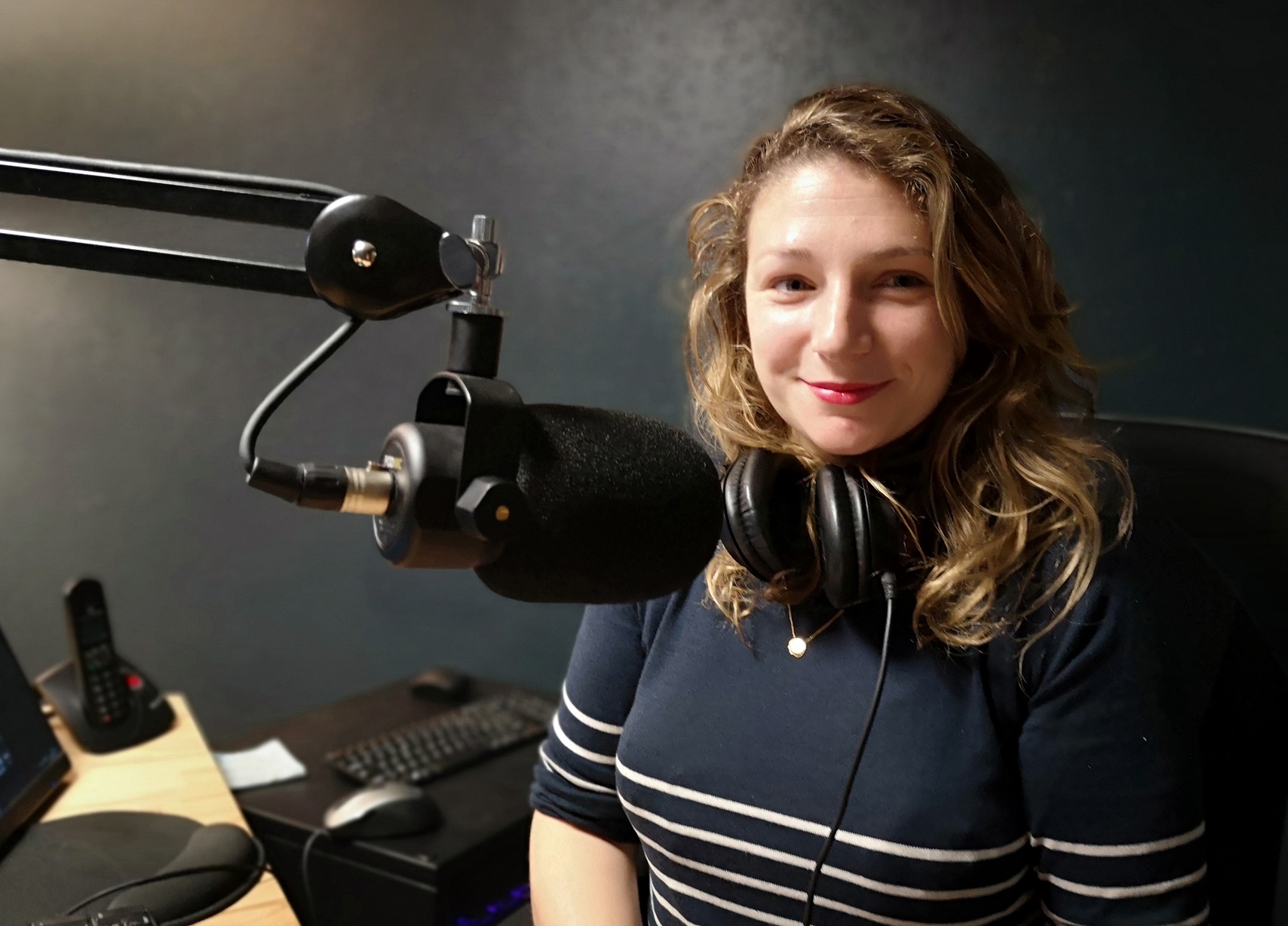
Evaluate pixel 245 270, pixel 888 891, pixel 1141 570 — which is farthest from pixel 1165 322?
pixel 245 270

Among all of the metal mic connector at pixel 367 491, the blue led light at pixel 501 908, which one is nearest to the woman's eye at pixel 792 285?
the metal mic connector at pixel 367 491

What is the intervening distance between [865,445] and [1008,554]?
0.15m

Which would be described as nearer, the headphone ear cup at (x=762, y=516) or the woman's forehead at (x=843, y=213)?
the headphone ear cup at (x=762, y=516)

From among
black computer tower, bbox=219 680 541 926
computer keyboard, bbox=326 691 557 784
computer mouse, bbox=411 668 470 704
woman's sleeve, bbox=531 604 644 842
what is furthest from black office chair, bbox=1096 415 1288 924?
computer mouse, bbox=411 668 470 704

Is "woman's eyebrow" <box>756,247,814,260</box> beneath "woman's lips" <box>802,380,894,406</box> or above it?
above

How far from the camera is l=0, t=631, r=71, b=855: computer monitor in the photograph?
1.10 meters

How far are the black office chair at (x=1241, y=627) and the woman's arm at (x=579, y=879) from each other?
0.54 metres

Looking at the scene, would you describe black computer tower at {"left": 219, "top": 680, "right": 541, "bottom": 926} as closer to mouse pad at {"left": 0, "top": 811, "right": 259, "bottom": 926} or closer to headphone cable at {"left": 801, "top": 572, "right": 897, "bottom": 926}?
mouse pad at {"left": 0, "top": 811, "right": 259, "bottom": 926}

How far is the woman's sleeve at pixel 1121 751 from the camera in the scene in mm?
824

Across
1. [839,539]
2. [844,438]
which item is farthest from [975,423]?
[839,539]

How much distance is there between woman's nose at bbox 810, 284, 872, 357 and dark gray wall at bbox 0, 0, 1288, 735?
819 mm

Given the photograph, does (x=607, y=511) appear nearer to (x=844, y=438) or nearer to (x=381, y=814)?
(x=844, y=438)

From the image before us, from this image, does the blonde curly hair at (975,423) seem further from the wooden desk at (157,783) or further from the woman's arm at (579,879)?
the wooden desk at (157,783)

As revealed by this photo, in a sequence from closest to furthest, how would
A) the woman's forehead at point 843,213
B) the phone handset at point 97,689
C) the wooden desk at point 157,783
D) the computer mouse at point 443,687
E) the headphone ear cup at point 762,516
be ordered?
1. the headphone ear cup at point 762,516
2. the woman's forehead at point 843,213
3. the wooden desk at point 157,783
4. the phone handset at point 97,689
5. the computer mouse at point 443,687
